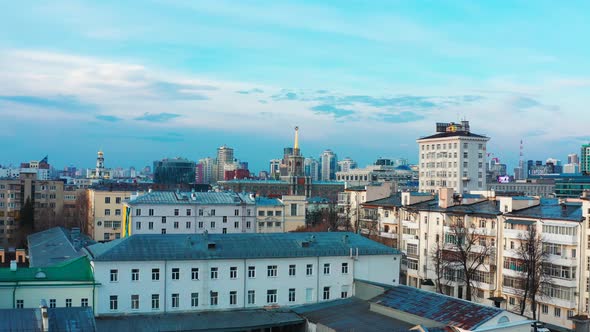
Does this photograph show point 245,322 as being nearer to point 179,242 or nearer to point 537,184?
point 179,242

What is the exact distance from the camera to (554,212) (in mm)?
51625

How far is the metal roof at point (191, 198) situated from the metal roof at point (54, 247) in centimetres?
1155

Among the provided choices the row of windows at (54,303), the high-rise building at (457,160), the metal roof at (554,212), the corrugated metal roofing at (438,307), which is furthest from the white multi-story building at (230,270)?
the high-rise building at (457,160)

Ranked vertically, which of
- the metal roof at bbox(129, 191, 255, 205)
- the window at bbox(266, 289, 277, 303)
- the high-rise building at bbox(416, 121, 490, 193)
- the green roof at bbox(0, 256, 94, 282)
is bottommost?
the window at bbox(266, 289, 277, 303)

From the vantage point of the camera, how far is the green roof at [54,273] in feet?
119

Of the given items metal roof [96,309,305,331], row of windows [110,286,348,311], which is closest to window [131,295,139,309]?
row of windows [110,286,348,311]

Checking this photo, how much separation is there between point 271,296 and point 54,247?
23.5 meters

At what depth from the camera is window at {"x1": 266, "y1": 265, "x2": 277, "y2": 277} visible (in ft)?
136

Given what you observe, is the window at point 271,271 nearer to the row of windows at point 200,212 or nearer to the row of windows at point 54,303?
the row of windows at point 54,303

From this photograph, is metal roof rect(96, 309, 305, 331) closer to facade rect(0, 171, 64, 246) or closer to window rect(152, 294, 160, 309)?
window rect(152, 294, 160, 309)

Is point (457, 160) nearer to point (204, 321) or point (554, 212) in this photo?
point (554, 212)

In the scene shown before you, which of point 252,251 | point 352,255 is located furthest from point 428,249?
point 252,251

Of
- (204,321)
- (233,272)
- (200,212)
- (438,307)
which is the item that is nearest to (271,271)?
(233,272)

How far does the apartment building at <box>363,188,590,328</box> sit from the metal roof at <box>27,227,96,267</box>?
30224mm
